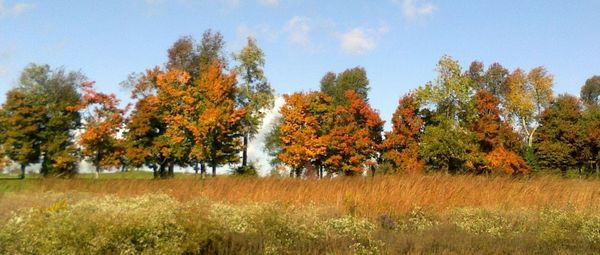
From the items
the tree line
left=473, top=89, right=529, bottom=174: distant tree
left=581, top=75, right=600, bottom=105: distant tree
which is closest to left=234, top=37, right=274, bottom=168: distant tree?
the tree line

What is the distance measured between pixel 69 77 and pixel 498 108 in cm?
4165

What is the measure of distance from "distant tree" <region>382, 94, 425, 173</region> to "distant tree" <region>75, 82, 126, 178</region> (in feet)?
75.6

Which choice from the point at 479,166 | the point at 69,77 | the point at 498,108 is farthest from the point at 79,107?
the point at 498,108

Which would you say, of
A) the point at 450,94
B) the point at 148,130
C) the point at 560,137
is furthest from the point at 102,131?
the point at 560,137

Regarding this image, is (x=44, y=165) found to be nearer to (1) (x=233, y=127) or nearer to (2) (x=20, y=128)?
(2) (x=20, y=128)

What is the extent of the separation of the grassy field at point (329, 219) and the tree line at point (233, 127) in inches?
A: 1002

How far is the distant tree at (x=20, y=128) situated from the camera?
4484cm

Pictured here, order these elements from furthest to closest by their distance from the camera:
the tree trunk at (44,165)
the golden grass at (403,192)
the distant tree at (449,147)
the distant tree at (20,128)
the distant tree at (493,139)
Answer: the tree trunk at (44,165), the distant tree at (20,128), the distant tree at (493,139), the distant tree at (449,147), the golden grass at (403,192)

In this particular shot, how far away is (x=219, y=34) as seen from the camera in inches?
2005

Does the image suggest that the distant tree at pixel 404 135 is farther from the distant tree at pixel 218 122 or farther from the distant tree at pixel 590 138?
the distant tree at pixel 590 138

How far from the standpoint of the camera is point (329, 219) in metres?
10.4

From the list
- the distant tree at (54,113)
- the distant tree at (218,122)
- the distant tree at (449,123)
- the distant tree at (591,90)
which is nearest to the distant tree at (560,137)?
the distant tree at (449,123)

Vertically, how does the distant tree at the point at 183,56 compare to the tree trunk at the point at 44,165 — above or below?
above

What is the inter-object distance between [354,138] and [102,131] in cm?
2130
